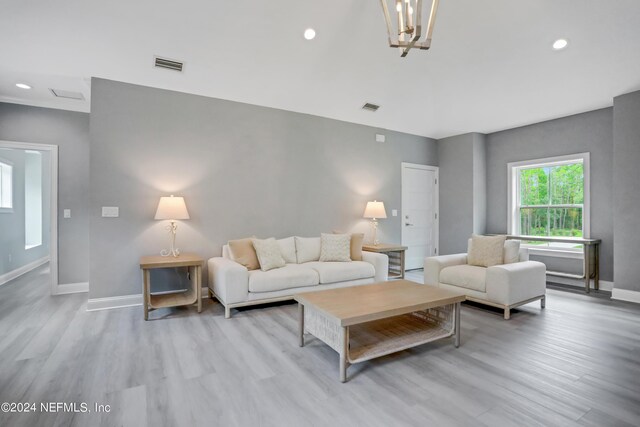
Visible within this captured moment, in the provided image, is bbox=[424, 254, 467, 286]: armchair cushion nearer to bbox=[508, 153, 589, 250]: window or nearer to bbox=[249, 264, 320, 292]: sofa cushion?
bbox=[249, 264, 320, 292]: sofa cushion

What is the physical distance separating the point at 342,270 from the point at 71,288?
150 inches

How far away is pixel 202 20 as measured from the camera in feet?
10.1

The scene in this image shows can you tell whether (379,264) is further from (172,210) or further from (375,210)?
(172,210)

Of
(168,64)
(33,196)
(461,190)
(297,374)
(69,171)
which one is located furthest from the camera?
(33,196)

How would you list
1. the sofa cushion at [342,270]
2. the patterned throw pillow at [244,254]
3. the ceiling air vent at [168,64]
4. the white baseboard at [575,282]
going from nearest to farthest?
the ceiling air vent at [168,64] < the patterned throw pillow at [244,254] < the sofa cushion at [342,270] < the white baseboard at [575,282]

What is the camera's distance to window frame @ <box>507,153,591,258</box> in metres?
4.76

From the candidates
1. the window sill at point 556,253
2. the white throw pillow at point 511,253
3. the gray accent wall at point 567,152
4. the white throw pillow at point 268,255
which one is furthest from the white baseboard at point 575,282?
the white throw pillow at point 268,255

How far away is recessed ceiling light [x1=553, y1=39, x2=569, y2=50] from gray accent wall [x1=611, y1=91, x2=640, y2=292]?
1476mm

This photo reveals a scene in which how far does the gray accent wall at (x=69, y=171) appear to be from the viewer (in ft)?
14.1

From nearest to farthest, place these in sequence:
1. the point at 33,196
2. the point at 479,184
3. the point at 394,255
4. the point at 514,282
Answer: the point at 514,282
the point at 394,255
the point at 479,184
the point at 33,196

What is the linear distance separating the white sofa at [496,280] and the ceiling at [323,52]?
2.32m

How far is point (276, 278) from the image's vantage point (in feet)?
11.9

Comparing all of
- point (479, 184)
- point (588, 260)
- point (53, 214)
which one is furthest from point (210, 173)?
point (588, 260)

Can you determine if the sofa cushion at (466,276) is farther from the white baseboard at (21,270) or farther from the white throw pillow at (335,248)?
the white baseboard at (21,270)
